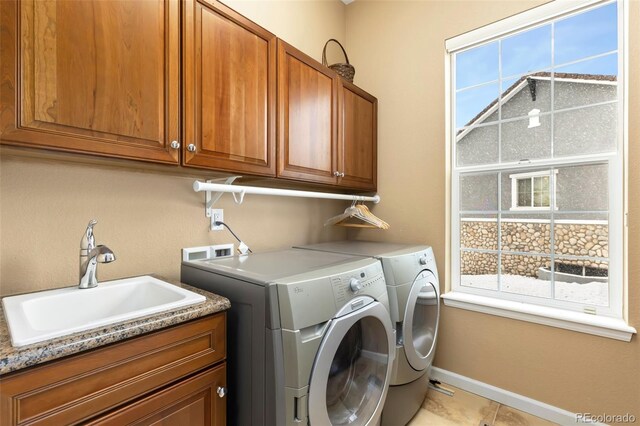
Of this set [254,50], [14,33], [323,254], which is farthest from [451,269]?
[14,33]

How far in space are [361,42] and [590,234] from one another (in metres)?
2.20

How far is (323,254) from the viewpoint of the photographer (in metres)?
1.72

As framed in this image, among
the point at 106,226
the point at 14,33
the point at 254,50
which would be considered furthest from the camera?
the point at 254,50

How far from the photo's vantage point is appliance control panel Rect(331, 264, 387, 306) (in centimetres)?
118

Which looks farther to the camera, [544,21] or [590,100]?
[544,21]

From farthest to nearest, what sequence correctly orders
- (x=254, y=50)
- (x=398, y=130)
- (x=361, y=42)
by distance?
(x=361, y=42) → (x=398, y=130) → (x=254, y=50)

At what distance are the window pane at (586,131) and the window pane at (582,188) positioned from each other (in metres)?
0.10

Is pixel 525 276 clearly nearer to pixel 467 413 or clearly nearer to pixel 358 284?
pixel 467 413

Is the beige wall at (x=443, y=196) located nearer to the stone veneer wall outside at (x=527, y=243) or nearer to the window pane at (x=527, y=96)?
the stone veneer wall outside at (x=527, y=243)

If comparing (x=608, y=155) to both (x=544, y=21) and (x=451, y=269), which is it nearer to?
(x=544, y=21)

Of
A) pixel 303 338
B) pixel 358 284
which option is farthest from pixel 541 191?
pixel 303 338

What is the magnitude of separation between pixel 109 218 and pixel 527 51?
8.58 ft

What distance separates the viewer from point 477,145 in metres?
2.12

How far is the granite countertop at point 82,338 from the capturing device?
0.67 m
